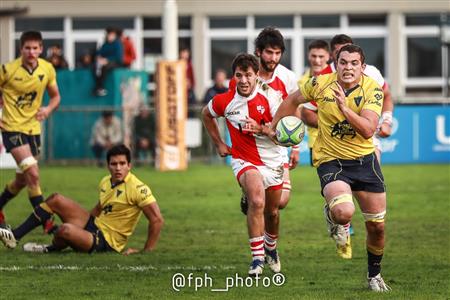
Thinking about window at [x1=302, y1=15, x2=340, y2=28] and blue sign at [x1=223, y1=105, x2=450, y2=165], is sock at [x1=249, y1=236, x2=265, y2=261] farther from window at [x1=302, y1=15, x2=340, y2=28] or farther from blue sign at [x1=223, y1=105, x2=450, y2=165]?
window at [x1=302, y1=15, x2=340, y2=28]

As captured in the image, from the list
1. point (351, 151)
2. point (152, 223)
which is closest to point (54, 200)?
point (152, 223)

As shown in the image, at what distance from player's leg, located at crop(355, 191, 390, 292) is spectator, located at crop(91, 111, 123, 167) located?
55.8ft

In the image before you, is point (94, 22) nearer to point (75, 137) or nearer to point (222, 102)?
point (75, 137)

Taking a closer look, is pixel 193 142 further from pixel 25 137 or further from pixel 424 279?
pixel 424 279

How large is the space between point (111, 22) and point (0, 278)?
2868 cm

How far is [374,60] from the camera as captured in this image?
39000 mm

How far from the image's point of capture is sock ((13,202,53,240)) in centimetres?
1319

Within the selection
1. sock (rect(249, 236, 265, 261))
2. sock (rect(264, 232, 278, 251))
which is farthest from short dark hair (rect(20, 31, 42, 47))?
sock (rect(249, 236, 265, 261))

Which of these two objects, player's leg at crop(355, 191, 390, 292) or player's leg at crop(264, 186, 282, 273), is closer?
player's leg at crop(355, 191, 390, 292)

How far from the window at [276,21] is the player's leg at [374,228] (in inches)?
1148

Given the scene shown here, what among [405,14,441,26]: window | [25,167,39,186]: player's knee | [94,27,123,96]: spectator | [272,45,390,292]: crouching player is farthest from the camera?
[405,14,441,26]: window

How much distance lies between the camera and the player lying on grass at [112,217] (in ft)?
42.0

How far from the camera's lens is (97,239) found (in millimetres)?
12906

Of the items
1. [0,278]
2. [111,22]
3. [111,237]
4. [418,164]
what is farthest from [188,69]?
[0,278]
